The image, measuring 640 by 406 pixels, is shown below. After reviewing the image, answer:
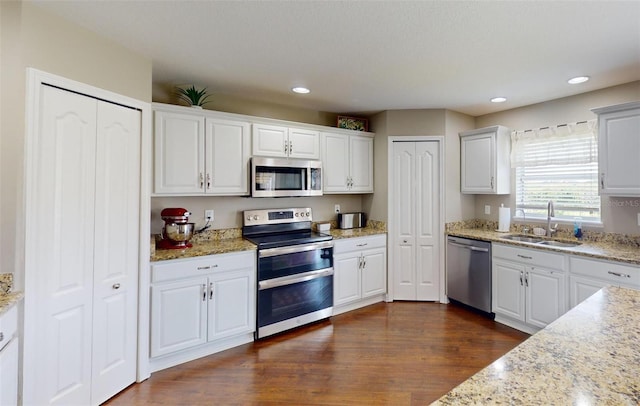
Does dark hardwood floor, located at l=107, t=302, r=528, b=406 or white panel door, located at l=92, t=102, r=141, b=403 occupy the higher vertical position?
white panel door, located at l=92, t=102, r=141, b=403

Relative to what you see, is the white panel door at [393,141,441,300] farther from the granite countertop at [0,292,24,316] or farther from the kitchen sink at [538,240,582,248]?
the granite countertop at [0,292,24,316]

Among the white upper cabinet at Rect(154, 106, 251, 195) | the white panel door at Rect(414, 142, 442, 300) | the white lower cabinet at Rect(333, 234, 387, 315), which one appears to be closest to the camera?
the white upper cabinet at Rect(154, 106, 251, 195)

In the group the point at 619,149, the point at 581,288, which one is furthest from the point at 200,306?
the point at 619,149

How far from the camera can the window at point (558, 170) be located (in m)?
3.15

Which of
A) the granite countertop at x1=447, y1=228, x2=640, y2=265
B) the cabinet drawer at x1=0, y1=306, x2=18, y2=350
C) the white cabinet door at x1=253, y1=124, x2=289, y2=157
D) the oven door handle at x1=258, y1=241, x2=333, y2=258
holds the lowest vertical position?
the cabinet drawer at x1=0, y1=306, x2=18, y2=350

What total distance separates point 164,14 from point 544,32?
2.36 m

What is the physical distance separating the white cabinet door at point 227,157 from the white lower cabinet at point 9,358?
1585 mm

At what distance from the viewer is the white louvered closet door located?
170cm

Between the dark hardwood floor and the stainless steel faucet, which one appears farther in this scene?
the stainless steel faucet

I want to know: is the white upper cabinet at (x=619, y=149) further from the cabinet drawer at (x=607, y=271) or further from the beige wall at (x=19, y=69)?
the beige wall at (x=19, y=69)

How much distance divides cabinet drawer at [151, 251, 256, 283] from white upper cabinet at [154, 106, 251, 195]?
2.08 feet

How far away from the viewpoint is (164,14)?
1.79 m

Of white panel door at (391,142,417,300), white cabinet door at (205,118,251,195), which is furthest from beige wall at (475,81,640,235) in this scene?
white cabinet door at (205,118,251,195)

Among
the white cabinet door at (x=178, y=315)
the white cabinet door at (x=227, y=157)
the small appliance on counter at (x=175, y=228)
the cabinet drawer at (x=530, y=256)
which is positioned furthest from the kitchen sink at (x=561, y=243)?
the small appliance on counter at (x=175, y=228)
